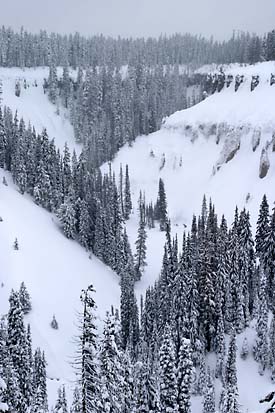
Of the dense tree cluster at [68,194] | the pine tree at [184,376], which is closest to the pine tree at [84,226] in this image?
the dense tree cluster at [68,194]

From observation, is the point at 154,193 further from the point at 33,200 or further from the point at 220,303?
the point at 220,303

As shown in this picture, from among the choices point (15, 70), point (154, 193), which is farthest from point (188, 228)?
point (15, 70)

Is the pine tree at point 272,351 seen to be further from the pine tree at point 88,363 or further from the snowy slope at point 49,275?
the pine tree at point 88,363

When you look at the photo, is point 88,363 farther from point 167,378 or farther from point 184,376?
point 184,376

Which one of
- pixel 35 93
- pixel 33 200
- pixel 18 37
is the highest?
pixel 18 37

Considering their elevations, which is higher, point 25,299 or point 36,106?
point 36,106

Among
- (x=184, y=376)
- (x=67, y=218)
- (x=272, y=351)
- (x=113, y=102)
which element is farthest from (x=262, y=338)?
(x=113, y=102)
